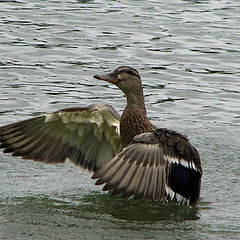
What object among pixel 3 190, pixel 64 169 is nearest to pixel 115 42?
pixel 64 169

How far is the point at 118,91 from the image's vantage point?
13.5 meters

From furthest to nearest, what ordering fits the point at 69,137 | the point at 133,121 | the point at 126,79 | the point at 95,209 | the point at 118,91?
the point at 118,91, the point at 126,79, the point at 69,137, the point at 133,121, the point at 95,209

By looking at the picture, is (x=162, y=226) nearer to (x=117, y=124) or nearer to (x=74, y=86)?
(x=117, y=124)

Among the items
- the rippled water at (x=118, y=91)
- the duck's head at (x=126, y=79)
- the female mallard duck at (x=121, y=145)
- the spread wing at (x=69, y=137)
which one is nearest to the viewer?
the female mallard duck at (x=121, y=145)

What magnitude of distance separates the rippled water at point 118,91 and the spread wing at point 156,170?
0.44 meters

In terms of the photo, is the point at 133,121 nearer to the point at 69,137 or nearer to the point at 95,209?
the point at 69,137

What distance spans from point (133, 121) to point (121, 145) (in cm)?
44

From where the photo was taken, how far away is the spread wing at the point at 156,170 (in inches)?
297

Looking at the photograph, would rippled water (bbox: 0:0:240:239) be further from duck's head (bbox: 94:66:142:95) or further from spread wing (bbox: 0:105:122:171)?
duck's head (bbox: 94:66:142:95)

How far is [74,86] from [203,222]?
5.75 meters

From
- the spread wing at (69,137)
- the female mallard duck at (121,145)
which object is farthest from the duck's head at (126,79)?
the spread wing at (69,137)

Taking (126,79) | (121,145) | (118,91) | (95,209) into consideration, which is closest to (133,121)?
(121,145)

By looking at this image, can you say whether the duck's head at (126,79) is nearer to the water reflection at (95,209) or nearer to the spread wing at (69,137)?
the spread wing at (69,137)

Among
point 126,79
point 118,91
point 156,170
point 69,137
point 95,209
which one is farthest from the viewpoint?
point 118,91
